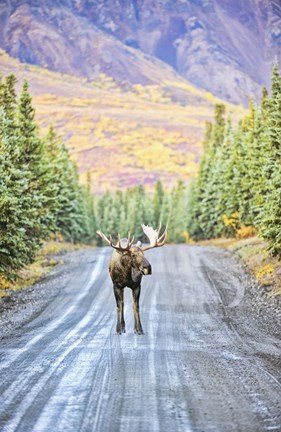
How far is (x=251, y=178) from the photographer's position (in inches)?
1492

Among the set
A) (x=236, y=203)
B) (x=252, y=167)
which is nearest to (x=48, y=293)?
(x=252, y=167)

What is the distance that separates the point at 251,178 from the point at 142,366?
28.6 meters

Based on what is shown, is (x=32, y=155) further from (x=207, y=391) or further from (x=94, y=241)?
(x=94, y=241)

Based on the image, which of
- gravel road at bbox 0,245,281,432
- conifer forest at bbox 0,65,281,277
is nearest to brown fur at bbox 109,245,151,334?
gravel road at bbox 0,245,281,432

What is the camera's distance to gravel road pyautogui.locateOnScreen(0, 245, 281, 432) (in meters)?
7.98

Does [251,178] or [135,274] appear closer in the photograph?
[135,274]

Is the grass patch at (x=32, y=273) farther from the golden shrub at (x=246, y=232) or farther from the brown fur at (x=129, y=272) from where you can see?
the golden shrub at (x=246, y=232)

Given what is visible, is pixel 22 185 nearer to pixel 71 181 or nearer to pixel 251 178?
pixel 251 178

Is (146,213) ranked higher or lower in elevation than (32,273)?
lower

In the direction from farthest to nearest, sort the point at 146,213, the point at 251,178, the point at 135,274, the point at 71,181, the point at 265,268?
1. the point at 146,213
2. the point at 71,181
3. the point at 251,178
4. the point at 265,268
5. the point at 135,274

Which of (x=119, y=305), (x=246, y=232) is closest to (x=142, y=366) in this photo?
(x=119, y=305)

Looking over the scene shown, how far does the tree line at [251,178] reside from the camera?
77.5ft

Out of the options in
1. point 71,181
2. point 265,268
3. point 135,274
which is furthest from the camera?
point 71,181

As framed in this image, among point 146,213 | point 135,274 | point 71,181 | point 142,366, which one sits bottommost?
point 146,213
